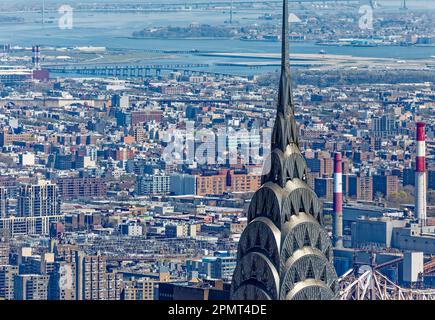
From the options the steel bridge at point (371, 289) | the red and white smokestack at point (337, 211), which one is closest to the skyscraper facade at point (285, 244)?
the steel bridge at point (371, 289)

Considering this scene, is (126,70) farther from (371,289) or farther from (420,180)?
(371,289)

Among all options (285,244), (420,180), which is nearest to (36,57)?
(420,180)

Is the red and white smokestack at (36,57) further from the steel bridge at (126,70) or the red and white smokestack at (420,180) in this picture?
the red and white smokestack at (420,180)

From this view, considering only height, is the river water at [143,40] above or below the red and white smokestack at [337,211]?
below
